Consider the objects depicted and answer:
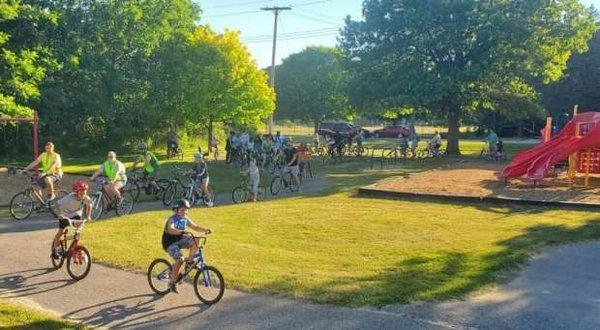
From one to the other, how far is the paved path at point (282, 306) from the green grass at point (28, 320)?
0.85 feet

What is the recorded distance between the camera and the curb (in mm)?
16000

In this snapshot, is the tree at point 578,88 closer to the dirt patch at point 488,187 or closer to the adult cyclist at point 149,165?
the dirt patch at point 488,187

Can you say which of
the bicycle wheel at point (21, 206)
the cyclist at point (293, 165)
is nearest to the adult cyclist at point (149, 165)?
the bicycle wheel at point (21, 206)

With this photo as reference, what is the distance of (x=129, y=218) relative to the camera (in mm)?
14766

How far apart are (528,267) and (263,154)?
61.5 ft

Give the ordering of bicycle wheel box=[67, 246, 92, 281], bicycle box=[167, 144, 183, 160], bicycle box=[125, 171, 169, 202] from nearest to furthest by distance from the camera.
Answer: bicycle wheel box=[67, 246, 92, 281] < bicycle box=[125, 171, 169, 202] < bicycle box=[167, 144, 183, 160]

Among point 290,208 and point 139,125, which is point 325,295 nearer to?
point 290,208

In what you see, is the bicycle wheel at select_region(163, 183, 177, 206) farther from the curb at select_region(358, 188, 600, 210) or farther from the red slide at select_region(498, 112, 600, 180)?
the red slide at select_region(498, 112, 600, 180)

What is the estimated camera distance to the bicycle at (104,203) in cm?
1498

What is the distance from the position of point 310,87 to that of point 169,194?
5266 cm

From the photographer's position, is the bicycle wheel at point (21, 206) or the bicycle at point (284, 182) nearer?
the bicycle wheel at point (21, 206)

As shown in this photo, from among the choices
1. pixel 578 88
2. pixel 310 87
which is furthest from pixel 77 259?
pixel 310 87

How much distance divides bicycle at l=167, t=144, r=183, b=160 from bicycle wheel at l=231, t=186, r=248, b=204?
15683 millimetres

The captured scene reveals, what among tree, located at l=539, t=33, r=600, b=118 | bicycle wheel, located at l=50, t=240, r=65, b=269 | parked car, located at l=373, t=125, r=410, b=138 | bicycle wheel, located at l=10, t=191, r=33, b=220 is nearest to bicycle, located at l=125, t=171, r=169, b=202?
bicycle wheel, located at l=10, t=191, r=33, b=220
